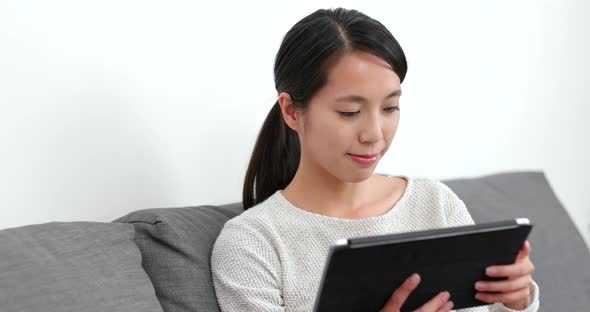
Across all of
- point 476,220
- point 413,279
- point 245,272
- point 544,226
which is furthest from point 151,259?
point 544,226

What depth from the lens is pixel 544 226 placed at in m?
2.14

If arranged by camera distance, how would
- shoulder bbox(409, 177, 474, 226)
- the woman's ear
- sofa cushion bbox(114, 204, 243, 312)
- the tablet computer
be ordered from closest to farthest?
1. the tablet computer
2. sofa cushion bbox(114, 204, 243, 312)
3. the woman's ear
4. shoulder bbox(409, 177, 474, 226)

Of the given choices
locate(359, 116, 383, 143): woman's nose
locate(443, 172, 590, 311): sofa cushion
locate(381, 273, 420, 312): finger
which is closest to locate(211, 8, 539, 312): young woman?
locate(359, 116, 383, 143): woman's nose

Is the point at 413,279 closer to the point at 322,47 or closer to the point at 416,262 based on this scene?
the point at 416,262

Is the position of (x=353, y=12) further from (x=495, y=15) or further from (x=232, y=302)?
(x=495, y=15)

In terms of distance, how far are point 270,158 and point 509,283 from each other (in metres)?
0.60

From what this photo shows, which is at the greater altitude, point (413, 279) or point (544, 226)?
point (413, 279)

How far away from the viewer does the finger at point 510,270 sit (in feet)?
4.65

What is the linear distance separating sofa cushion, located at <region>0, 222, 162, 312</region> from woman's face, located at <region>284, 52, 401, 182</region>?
388 mm

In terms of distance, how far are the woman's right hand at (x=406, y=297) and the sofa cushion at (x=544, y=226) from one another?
2.06 feet

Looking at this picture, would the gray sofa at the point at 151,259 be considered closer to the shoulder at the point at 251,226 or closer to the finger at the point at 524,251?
the shoulder at the point at 251,226

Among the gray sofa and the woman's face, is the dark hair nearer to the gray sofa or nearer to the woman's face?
the woman's face

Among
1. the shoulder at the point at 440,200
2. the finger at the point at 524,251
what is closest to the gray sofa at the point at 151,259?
the shoulder at the point at 440,200

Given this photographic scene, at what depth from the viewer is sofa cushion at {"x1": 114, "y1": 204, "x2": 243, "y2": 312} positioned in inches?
60.4
